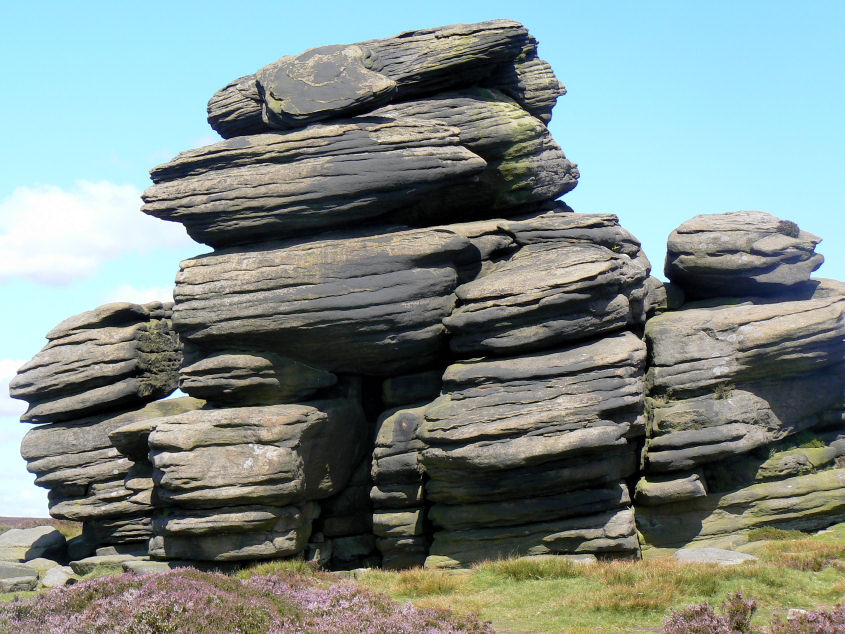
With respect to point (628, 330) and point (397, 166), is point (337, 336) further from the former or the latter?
→ point (628, 330)

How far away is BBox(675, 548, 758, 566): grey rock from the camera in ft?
70.6

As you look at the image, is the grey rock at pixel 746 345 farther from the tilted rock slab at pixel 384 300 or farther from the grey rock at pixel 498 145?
the grey rock at pixel 498 145

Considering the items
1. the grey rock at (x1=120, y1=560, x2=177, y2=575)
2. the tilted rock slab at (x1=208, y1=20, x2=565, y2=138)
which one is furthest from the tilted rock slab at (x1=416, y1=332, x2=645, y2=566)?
the tilted rock slab at (x1=208, y1=20, x2=565, y2=138)

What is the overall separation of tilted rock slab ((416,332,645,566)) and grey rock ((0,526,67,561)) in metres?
16.1

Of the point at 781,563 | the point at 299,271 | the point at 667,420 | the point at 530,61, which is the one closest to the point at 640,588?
the point at 781,563

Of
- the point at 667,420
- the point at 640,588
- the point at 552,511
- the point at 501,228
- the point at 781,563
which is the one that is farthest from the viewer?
the point at 501,228

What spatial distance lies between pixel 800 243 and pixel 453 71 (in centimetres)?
1337

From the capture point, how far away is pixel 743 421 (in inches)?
1045

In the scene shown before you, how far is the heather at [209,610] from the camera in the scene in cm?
1597

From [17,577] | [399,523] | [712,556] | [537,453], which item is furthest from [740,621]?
[17,577]

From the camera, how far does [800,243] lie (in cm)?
3014

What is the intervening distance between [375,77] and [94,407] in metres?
15.6

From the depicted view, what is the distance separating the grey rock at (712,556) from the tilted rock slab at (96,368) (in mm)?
19757

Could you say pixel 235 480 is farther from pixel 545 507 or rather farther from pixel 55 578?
pixel 545 507
